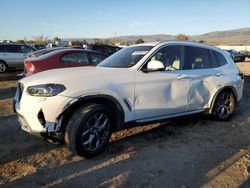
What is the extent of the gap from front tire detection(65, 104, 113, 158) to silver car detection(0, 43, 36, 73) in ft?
44.6

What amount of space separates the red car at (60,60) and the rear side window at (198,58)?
16.2ft

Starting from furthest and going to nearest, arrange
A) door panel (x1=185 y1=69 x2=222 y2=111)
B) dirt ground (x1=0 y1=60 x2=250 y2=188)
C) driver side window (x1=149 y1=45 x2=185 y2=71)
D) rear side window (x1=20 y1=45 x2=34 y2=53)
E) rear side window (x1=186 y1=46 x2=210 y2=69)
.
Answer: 1. rear side window (x1=20 y1=45 x2=34 y2=53)
2. rear side window (x1=186 y1=46 x2=210 y2=69)
3. door panel (x1=185 y1=69 x2=222 y2=111)
4. driver side window (x1=149 y1=45 x2=185 y2=71)
5. dirt ground (x1=0 y1=60 x2=250 y2=188)

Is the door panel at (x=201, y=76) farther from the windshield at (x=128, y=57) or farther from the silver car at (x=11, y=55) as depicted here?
the silver car at (x=11, y=55)

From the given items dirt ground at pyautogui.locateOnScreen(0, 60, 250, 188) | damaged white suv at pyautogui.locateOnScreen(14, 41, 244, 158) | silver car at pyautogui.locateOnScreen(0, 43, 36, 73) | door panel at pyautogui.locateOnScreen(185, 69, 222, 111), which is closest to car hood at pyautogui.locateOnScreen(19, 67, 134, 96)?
damaged white suv at pyautogui.locateOnScreen(14, 41, 244, 158)

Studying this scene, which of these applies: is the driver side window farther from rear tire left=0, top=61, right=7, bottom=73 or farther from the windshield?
rear tire left=0, top=61, right=7, bottom=73

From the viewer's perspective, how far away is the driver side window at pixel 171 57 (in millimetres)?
5465

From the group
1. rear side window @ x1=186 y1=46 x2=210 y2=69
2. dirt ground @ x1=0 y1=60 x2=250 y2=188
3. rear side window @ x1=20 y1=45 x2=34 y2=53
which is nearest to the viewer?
dirt ground @ x1=0 y1=60 x2=250 y2=188

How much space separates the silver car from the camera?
16.7m

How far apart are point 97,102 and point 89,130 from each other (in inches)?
17.0

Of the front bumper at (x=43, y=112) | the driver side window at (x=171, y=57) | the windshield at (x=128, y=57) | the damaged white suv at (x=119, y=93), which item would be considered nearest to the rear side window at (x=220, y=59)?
the damaged white suv at (x=119, y=93)

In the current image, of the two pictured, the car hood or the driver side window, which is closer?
the car hood

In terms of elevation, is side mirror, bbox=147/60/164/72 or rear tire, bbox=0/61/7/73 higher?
side mirror, bbox=147/60/164/72

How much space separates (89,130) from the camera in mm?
4523

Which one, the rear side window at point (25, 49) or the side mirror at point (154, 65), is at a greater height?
the side mirror at point (154, 65)
